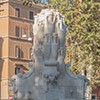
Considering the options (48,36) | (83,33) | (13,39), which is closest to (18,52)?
(13,39)

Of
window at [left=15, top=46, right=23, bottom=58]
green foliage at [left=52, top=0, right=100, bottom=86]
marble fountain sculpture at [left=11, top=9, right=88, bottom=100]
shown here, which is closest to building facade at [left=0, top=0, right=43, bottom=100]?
window at [left=15, top=46, right=23, bottom=58]

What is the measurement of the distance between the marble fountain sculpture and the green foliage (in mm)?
10824

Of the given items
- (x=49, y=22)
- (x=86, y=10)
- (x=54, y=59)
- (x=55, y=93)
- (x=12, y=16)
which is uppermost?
(x=12, y=16)

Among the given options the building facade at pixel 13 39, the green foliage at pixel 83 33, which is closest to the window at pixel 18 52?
the building facade at pixel 13 39

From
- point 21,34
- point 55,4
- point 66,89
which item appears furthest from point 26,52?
point 66,89

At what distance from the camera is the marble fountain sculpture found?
55.8 feet

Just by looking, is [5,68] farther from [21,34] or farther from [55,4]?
[55,4]

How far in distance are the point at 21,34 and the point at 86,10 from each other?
3457cm

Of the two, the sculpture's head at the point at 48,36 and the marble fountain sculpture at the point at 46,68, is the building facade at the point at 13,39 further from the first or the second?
the sculpture's head at the point at 48,36

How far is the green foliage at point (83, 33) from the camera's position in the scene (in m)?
28.3

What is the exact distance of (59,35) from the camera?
17.2 meters

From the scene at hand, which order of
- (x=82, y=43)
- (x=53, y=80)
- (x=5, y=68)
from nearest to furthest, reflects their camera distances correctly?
(x=53, y=80), (x=82, y=43), (x=5, y=68)

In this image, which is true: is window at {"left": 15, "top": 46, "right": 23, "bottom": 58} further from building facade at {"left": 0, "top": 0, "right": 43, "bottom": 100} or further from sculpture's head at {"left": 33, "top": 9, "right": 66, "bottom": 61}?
sculpture's head at {"left": 33, "top": 9, "right": 66, "bottom": 61}

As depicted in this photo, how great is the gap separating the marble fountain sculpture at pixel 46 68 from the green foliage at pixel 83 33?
10.8 meters
